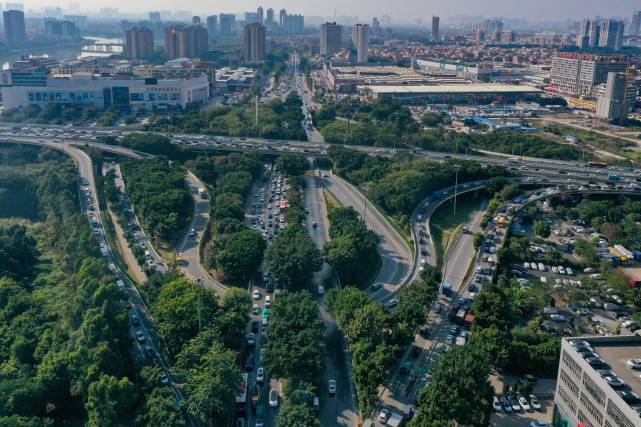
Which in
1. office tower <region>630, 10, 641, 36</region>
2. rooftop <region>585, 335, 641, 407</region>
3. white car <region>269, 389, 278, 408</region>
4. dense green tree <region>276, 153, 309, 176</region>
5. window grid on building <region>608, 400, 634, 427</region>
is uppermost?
office tower <region>630, 10, 641, 36</region>

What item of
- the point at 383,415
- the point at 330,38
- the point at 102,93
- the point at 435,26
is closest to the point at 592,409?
the point at 383,415

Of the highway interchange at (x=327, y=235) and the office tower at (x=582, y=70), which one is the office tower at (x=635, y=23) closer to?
the office tower at (x=582, y=70)

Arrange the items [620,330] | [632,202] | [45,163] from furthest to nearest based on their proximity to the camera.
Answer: [45,163], [632,202], [620,330]

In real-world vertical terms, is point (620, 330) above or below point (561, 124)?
below

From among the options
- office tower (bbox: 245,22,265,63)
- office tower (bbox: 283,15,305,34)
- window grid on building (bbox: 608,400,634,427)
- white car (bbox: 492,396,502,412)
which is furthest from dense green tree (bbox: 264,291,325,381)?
office tower (bbox: 283,15,305,34)

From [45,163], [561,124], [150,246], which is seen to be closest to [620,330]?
[150,246]

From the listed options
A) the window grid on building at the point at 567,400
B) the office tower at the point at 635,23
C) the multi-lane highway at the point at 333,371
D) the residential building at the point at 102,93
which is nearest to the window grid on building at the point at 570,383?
the window grid on building at the point at 567,400

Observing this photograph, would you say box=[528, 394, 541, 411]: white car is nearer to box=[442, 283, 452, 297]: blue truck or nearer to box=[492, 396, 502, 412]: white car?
box=[492, 396, 502, 412]: white car

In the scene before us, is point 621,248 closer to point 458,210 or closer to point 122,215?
point 458,210
